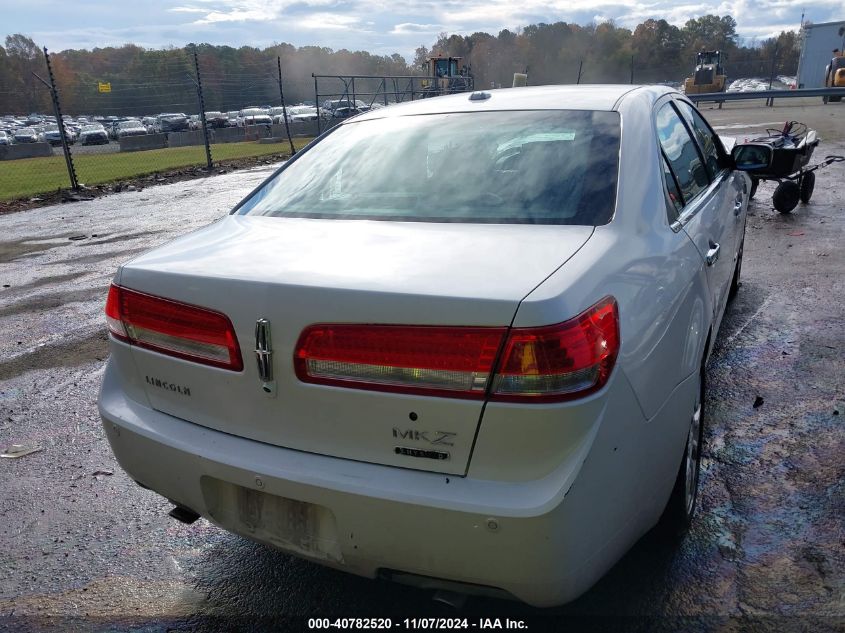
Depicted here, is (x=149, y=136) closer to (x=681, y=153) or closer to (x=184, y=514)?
(x=681, y=153)

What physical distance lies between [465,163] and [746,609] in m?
1.86

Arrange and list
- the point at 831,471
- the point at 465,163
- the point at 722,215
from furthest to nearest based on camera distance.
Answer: the point at 722,215
the point at 831,471
the point at 465,163

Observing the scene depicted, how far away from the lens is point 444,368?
1.77 m

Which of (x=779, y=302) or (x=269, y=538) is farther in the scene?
(x=779, y=302)

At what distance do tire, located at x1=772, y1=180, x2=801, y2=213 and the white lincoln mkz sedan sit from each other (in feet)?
23.7

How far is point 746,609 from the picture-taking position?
2.34 metres

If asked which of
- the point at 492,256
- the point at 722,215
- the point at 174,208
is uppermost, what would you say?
the point at 492,256

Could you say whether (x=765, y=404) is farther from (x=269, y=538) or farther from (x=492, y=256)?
(x=269, y=538)

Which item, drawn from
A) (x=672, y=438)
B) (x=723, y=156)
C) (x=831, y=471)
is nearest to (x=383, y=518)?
(x=672, y=438)

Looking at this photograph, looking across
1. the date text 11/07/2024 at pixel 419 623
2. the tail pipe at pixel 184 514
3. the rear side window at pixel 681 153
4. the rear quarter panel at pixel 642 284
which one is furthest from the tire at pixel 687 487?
the tail pipe at pixel 184 514

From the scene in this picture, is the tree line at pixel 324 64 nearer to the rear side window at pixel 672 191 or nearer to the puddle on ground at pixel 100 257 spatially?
the puddle on ground at pixel 100 257

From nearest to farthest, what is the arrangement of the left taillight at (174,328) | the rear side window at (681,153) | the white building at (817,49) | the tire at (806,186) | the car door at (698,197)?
the left taillight at (174,328), the car door at (698,197), the rear side window at (681,153), the tire at (806,186), the white building at (817,49)

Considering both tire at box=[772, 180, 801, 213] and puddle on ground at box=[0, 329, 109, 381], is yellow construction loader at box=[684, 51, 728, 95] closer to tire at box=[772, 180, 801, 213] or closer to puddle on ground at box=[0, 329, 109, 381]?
tire at box=[772, 180, 801, 213]

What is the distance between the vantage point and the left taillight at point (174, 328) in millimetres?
2041
